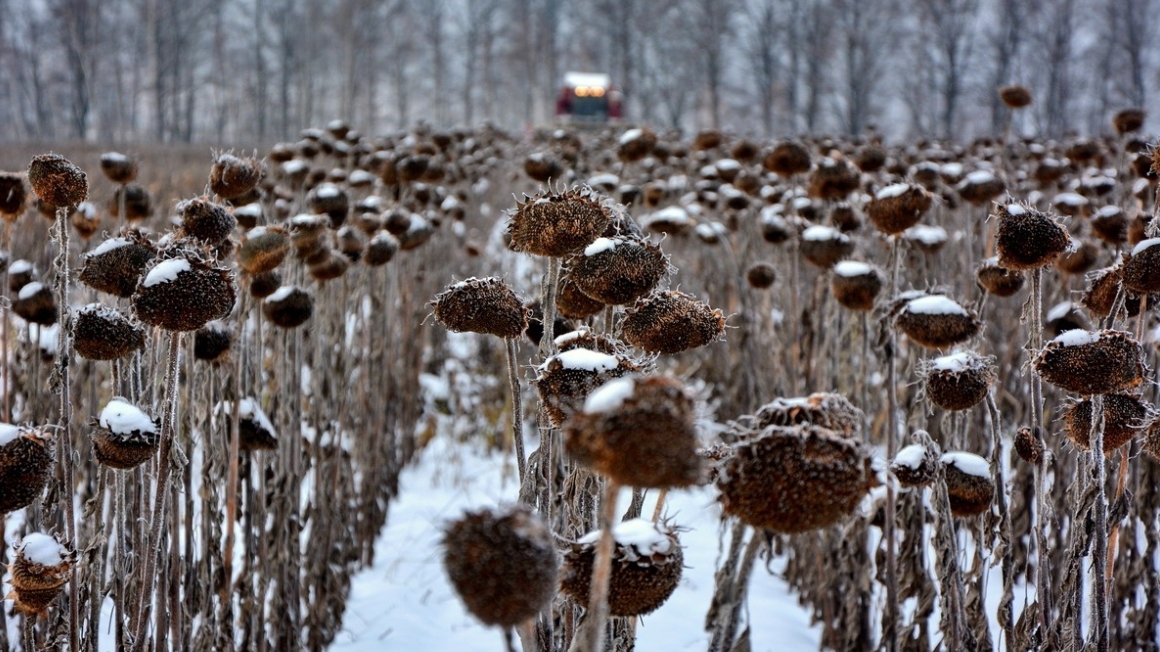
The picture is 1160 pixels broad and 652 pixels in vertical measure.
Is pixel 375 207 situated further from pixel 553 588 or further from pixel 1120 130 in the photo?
pixel 1120 130

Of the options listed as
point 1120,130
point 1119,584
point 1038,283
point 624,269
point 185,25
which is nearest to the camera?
point 624,269

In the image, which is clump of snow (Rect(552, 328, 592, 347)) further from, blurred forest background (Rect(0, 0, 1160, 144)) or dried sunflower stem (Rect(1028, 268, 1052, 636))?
blurred forest background (Rect(0, 0, 1160, 144))

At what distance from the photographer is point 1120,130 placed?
3.97 metres

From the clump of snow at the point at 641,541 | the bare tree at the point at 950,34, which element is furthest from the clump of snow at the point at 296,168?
the bare tree at the point at 950,34

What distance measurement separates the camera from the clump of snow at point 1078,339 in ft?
4.74

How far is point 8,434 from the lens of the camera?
1.24m

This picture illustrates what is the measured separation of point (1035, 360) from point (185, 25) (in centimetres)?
3553

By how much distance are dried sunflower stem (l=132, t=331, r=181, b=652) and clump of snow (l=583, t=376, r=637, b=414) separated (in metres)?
0.81

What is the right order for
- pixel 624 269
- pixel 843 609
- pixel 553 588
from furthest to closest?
pixel 843 609 < pixel 624 269 < pixel 553 588

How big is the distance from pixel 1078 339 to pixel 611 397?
102 cm

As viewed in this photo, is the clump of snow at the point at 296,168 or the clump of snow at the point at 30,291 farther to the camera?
the clump of snow at the point at 296,168

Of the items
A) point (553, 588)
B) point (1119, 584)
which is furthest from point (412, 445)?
point (553, 588)

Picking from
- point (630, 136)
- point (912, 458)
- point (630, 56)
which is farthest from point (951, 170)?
point (630, 56)

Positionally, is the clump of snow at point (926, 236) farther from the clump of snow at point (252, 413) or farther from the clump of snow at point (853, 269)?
the clump of snow at point (252, 413)
